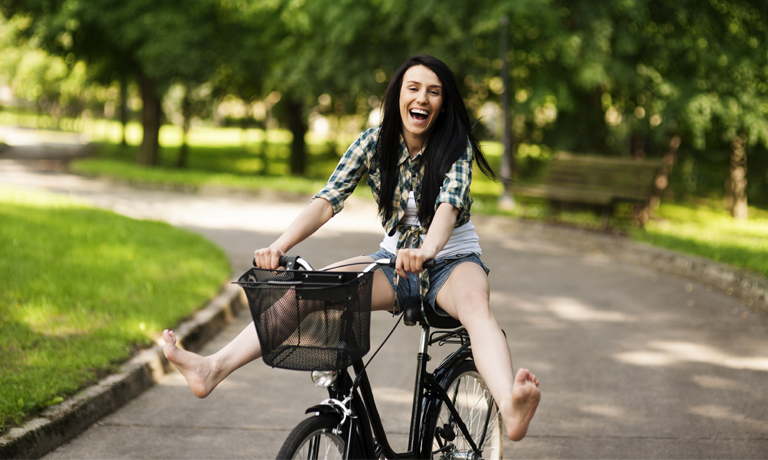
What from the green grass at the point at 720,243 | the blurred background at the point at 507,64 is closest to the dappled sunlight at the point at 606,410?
the green grass at the point at 720,243

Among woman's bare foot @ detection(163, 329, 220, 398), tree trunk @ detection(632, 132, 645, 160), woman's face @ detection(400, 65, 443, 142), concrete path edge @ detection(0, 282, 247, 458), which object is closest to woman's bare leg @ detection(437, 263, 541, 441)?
woman's face @ detection(400, 65, 443, 142)

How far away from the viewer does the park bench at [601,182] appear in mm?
11844

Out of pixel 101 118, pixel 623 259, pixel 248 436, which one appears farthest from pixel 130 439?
pixel 101 118

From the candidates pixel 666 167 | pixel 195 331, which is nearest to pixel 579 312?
pixel 195 331

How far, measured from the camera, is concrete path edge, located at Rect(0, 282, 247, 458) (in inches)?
143

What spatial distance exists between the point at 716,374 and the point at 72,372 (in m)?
4.26

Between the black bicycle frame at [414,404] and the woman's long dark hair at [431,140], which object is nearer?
the black bicycle frame at [414,404]

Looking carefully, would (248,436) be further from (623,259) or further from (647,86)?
(647,86)

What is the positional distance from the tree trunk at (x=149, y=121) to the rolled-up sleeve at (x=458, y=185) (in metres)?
22.6

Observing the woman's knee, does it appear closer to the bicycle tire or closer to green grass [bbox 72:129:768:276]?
the bicycle tire

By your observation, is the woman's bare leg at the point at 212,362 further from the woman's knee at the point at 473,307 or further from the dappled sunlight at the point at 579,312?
the dappled sunlight at the point at 579,312

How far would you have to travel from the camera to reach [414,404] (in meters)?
3.03

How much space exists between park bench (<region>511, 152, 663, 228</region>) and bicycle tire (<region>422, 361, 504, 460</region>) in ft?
27.8

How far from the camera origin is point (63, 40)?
22.6 m
